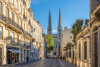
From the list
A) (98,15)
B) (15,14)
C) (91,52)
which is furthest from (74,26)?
(98,15)

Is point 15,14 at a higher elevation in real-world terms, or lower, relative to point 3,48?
higher

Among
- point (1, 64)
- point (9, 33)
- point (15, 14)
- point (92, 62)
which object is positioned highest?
point (15, 14)

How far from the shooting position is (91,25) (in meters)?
14.4

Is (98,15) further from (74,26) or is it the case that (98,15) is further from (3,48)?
(74,26)

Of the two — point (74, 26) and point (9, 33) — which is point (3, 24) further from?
point (74, 26)

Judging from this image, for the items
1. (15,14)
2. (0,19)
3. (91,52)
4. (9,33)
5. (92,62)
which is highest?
(15,14)

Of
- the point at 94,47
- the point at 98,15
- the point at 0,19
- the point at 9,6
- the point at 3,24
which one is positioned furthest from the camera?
the point at 9,6


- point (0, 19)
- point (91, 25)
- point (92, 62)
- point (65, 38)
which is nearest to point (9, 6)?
point (0, 19)

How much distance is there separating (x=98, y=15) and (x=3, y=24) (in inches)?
596

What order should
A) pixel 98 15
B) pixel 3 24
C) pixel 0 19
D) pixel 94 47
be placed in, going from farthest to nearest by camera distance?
1. pixel 3 24
2. pixel 0 19
3. pixel 94 47
4. pixel 98 15

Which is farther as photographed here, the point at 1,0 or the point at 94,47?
the point at 1,0

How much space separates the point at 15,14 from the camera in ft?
92.4

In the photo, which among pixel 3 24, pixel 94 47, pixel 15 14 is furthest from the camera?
pixel 15 14

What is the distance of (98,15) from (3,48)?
594 inches
